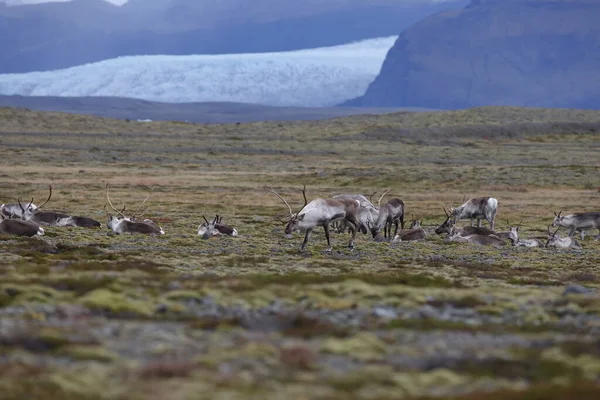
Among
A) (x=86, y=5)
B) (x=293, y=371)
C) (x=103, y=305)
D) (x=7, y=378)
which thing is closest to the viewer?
(x=7, y=378)

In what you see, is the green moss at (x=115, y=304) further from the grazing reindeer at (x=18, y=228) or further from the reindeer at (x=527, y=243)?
the reindeer at (x=527, y=243)

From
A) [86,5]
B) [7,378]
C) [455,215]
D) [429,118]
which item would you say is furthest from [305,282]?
[86,5]

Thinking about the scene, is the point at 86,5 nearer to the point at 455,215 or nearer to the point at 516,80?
the point at 516,80

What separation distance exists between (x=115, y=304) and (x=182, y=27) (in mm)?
152163

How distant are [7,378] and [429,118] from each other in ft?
281

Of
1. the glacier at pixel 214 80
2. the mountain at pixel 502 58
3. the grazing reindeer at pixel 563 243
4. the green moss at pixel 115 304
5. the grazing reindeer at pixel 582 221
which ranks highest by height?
the mountain at pixel 502 58

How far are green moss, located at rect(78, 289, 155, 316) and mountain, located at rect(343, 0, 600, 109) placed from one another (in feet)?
409

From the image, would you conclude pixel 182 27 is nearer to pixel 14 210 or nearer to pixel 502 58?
pixel 502 58

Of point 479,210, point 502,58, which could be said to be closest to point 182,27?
point 502,58

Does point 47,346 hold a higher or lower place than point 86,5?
lower

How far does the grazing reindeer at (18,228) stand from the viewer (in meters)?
21.4

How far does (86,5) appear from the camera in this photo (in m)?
168

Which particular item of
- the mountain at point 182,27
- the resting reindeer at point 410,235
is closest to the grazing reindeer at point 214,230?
the resting reindeer at point 410,235

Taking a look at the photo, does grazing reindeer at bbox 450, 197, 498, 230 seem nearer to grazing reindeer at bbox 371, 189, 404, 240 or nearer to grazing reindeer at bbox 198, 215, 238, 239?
grazing reindeer at bbox 371, 189, 404, 240
